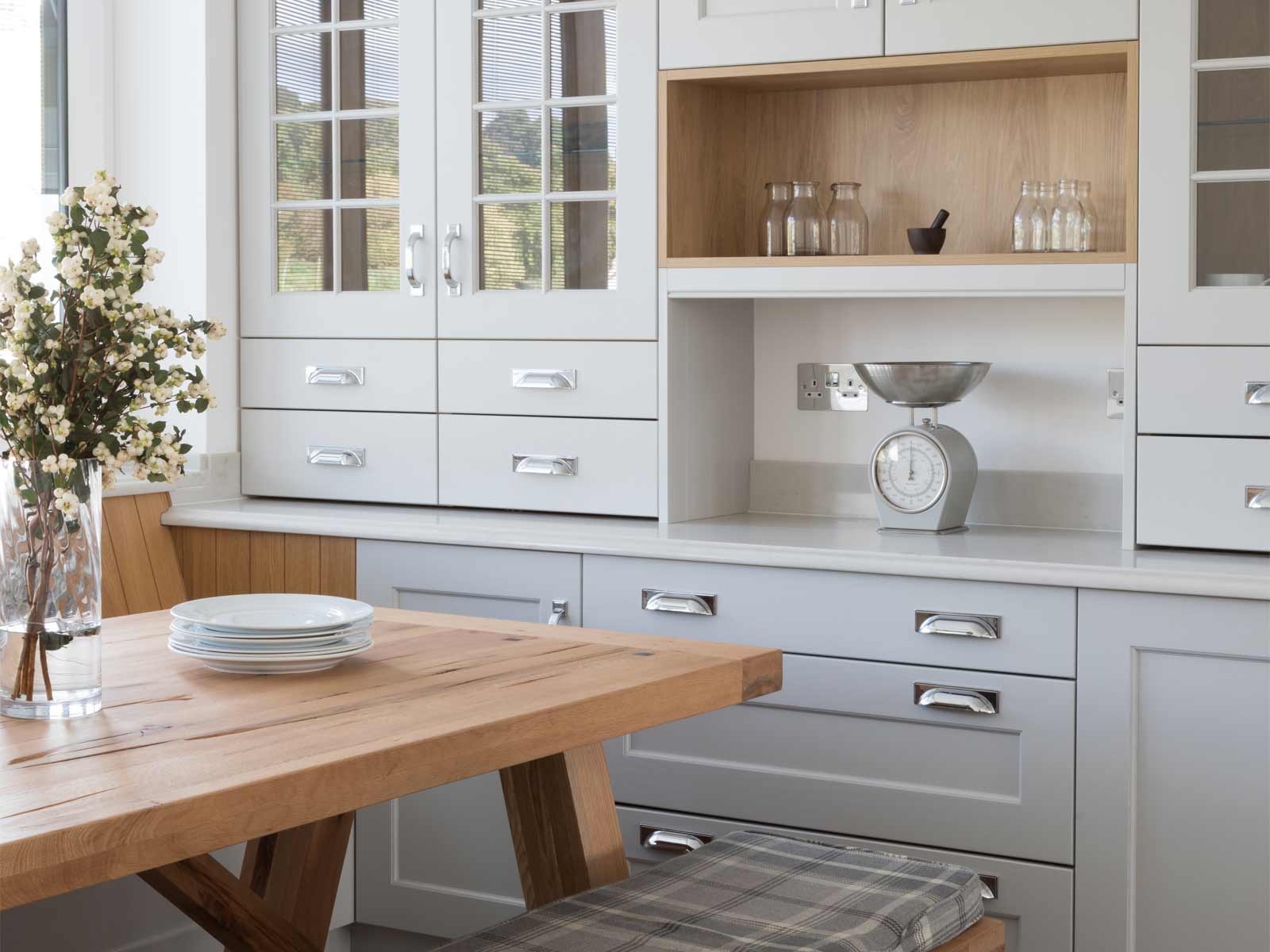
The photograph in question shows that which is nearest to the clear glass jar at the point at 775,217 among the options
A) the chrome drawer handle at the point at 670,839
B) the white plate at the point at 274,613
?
the chrome drawer handle at the point at 670,839

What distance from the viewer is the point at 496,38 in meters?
3.14

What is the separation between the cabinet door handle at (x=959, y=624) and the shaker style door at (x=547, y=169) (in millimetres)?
841

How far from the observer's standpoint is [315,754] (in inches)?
55.8

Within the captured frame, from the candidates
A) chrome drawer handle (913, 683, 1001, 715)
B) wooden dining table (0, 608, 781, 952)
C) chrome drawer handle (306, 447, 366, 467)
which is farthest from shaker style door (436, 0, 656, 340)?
wooden dining table (0, 608, 781, 952)

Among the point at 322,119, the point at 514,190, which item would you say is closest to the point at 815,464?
the point at 514,190

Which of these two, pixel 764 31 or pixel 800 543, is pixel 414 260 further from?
pixel 800 543

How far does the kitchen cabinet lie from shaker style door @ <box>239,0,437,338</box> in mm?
1024

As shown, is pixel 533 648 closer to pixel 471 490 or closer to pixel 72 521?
pixel 72 521

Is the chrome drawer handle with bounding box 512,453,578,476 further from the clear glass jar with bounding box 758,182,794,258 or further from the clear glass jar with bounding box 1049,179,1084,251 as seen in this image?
the clear glass jar with bounding box 1049,179,1084,251

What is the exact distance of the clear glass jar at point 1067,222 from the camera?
2812 mm

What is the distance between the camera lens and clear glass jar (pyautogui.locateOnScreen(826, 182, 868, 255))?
3035 millimetres

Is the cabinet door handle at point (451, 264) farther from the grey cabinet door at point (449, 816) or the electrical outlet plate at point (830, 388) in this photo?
the electrical outlet plate at point (830, 388)

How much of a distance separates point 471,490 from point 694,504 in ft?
1.57

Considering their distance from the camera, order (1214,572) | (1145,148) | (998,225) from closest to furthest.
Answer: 1. (1214,572)
2. (1145,148)
3. (998,225)
